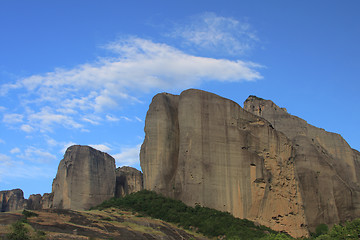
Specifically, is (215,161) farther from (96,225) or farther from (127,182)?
(127,182)

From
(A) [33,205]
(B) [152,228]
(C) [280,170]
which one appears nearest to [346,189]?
(C) [280,170]

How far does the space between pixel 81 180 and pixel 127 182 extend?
11952 mm

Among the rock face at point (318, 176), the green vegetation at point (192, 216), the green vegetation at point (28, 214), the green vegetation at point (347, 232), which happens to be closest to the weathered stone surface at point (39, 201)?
the green vegetation at point (192, 216)

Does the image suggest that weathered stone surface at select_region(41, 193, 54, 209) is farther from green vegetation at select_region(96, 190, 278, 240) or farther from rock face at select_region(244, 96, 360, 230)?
rock face at select_region(244, 96, 360, 230)

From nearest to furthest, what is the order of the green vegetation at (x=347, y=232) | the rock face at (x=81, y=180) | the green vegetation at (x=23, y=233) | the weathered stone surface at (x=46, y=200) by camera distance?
1. the green vegetation at (x=23, y=233)
2. the green vegetation at (x=347, y=232)
3. the rock face at (x=81, y=180)
4. the weathered stone surface at (x=46, y=200)

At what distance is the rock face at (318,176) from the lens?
60406 millimetres

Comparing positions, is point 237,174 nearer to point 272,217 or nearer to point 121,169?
point 272,217

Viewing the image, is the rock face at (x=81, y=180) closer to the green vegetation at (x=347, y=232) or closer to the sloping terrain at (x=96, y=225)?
the sloping terrain at (x=96, y=225)

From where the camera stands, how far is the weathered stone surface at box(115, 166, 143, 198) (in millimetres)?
77188

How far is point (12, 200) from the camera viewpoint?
87.4m

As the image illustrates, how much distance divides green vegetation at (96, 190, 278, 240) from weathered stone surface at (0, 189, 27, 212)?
40.4 m

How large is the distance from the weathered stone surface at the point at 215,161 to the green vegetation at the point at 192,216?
3.76 feet

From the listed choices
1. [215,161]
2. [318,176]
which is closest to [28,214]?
[215,161]

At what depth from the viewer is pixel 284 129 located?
65375 millimetres
